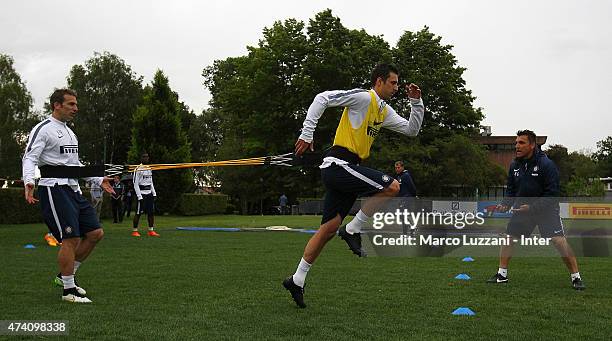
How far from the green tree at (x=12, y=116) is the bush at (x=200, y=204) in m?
25.6

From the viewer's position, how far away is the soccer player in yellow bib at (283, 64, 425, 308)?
6293 mm

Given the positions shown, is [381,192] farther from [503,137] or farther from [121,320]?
[503,137]

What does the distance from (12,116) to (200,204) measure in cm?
2882

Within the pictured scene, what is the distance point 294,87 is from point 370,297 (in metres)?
40.8

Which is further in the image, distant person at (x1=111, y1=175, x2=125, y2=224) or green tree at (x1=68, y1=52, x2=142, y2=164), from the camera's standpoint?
green tree at (x1=68, y1=52, x2=142, y2=164)

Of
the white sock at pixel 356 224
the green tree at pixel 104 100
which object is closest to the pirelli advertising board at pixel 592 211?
the white sock at pixel 356 224

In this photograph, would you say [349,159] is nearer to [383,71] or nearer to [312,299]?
[383,71]

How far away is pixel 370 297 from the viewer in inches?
280

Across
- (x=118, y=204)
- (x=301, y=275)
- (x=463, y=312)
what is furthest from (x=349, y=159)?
(x=118, y=204)

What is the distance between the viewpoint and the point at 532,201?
874 cm

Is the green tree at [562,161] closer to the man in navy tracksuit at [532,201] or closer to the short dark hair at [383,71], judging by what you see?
the man in navy tracksuit at [532,201]

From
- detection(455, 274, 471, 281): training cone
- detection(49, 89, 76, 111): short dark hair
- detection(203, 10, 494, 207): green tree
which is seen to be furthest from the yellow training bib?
detection(203, 10, 494, 207): green tree

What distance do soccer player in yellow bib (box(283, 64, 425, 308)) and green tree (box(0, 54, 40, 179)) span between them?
196ft

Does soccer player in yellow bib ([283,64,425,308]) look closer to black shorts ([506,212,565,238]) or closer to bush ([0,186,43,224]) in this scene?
black shorts ([506,212,565,238])
